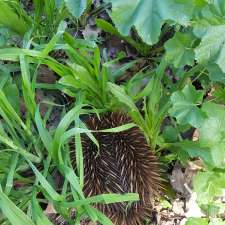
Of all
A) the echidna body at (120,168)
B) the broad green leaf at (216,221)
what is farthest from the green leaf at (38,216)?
the broad green leaf at (216,221)

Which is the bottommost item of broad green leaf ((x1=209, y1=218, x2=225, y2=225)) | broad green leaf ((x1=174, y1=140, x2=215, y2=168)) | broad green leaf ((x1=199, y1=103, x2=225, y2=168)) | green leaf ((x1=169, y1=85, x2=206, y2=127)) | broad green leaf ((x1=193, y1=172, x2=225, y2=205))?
broad green leaf ((x1=209, y1=218, x2=225, y2=225))

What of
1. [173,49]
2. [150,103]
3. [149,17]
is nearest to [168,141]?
[150,103]

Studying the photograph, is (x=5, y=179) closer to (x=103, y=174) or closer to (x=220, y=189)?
(x=103, y=174)

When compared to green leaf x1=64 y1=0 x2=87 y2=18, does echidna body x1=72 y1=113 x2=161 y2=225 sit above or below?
below

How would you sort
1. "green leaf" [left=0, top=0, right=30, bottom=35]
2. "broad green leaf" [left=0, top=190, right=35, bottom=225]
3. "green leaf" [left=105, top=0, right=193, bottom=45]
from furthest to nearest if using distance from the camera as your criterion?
"green leaf" [left=0, top=0, right=30, bottom=35] → "broad green leaf" [left=0, top=190, right=35, bottom=225] → "green leaf" [left=105, top=0, right=193, bottom=45]

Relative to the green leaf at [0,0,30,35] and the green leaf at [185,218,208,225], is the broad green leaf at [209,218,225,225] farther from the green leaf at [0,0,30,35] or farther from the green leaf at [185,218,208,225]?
the green leaf at [0,0,30,35]

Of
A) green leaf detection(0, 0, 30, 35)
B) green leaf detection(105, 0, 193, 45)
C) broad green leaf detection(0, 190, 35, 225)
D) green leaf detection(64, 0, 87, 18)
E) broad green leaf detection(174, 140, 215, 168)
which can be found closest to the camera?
green leaf detection(105, 0, 193, 45)

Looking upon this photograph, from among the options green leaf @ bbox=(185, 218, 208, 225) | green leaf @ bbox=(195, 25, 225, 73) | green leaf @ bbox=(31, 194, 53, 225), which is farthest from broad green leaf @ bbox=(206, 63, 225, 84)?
green leaf @ bbox=(31, 194, 53, 225)

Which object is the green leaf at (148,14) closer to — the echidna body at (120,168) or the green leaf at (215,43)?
the green leaf at (215,43)
